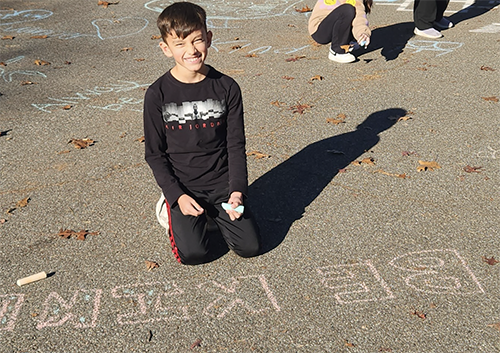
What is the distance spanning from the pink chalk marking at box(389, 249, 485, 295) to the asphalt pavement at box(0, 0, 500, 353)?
0.04ft

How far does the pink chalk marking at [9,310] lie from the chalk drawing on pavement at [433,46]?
622cm

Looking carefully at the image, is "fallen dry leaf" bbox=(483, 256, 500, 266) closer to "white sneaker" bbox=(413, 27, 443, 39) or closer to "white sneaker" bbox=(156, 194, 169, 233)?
"white sneaker" bbox=(156, 194, 169, 233)

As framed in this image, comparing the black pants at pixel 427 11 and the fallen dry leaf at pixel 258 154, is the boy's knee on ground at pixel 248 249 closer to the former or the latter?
the fallen dry leaf at pixel 258 154

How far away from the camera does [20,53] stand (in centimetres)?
811

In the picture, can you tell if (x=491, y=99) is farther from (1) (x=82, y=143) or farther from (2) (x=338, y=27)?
(1) (x=82, y=143)

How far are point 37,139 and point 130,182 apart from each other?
143 centimetres

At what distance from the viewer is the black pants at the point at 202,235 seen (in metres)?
3.54

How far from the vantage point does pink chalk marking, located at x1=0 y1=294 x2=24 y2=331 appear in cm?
312

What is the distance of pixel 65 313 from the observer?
10.5 feet

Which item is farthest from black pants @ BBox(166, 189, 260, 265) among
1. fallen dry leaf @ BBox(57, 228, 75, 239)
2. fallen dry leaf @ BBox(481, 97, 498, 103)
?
fallen dry leaf @ BBox(481, 97, 498, 103)

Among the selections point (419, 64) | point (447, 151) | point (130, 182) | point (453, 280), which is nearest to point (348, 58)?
point (419, 64)

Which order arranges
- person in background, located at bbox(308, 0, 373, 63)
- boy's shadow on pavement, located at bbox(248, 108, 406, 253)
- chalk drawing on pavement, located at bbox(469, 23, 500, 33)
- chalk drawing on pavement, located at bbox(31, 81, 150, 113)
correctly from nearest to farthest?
boy's shadow on pavement, located at bbox(248, 108, 406, 253) → chalk drawing on pavement, located at bbox(31, 81, 150, 113) → person in background, located at bbox(308, 0, 373, 63) → chalk drawing on pavement, located at bbox(469, 23, 500, 33)

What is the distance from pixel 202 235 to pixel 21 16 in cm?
803

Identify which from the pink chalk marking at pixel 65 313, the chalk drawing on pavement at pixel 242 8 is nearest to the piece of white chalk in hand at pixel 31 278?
the pink chalk marking at pixel 65 313
